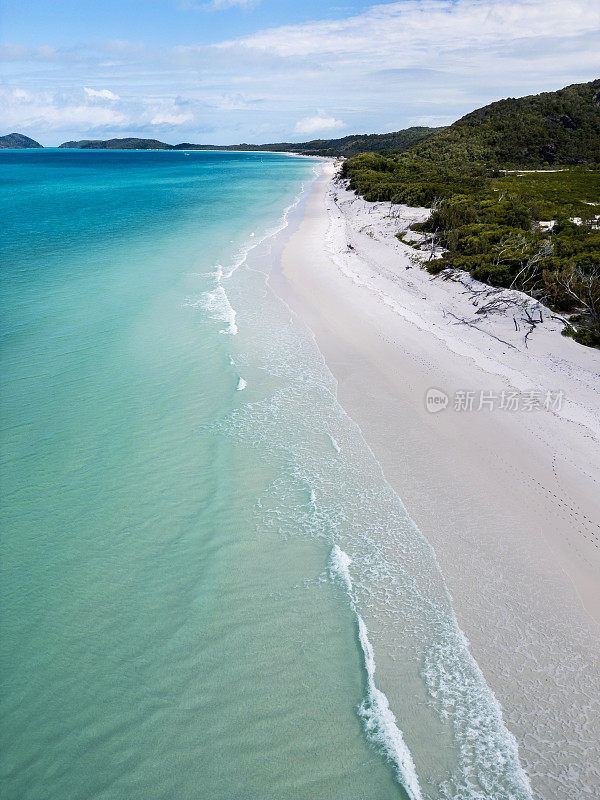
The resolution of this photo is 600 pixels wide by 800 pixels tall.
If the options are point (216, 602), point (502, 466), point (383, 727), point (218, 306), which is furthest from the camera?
point (218, 306)

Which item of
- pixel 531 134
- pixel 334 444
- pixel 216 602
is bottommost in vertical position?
pixel 216 602

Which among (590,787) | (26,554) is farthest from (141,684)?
(590,787)

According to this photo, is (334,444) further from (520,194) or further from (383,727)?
(520,194)

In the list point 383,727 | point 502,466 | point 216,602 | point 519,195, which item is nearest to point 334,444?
point 502,466

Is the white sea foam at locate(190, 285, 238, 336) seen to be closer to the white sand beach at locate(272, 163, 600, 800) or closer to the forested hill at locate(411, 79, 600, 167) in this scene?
the white sand beach at locate(272, 163, 600, 800)

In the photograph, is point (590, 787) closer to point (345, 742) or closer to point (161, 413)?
point (345, 742)

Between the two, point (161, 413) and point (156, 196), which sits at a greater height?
point (156, 196)
